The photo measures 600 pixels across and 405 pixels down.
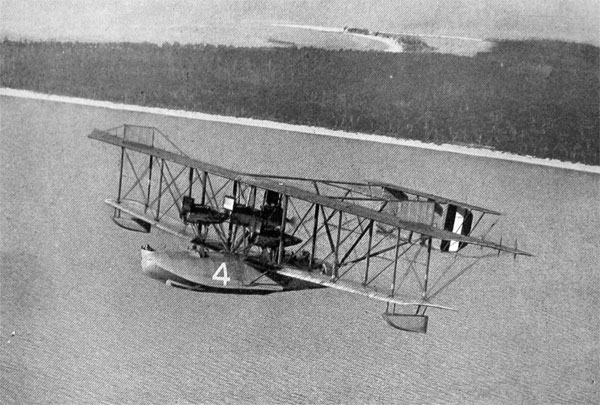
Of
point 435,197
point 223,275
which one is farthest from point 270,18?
point 223,275

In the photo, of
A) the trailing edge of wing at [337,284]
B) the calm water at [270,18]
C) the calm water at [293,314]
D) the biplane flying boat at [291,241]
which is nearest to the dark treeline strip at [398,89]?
the calm water at [270,18]

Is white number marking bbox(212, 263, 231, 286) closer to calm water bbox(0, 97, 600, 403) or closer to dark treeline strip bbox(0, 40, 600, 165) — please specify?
calm water bbox(0, 97, 600, 403)

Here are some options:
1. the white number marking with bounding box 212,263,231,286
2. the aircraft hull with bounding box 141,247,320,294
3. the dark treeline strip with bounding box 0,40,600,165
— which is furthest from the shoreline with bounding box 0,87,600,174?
the white number marking with bounding box 212,263,231,286

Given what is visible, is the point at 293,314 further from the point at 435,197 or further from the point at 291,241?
the point at 435,197

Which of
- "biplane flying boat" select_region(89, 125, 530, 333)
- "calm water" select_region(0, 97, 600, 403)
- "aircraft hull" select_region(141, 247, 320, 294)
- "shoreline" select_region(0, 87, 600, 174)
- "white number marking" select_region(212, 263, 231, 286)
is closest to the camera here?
"biplane flying boat" select_region(89, 125, 530, 333)

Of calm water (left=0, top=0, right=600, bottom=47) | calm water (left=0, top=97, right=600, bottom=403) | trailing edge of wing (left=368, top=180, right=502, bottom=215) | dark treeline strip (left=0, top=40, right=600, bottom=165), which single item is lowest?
calm water (left=0, top=97, right=600, bottom=403)

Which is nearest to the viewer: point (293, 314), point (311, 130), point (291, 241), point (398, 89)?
point (291, 241)
